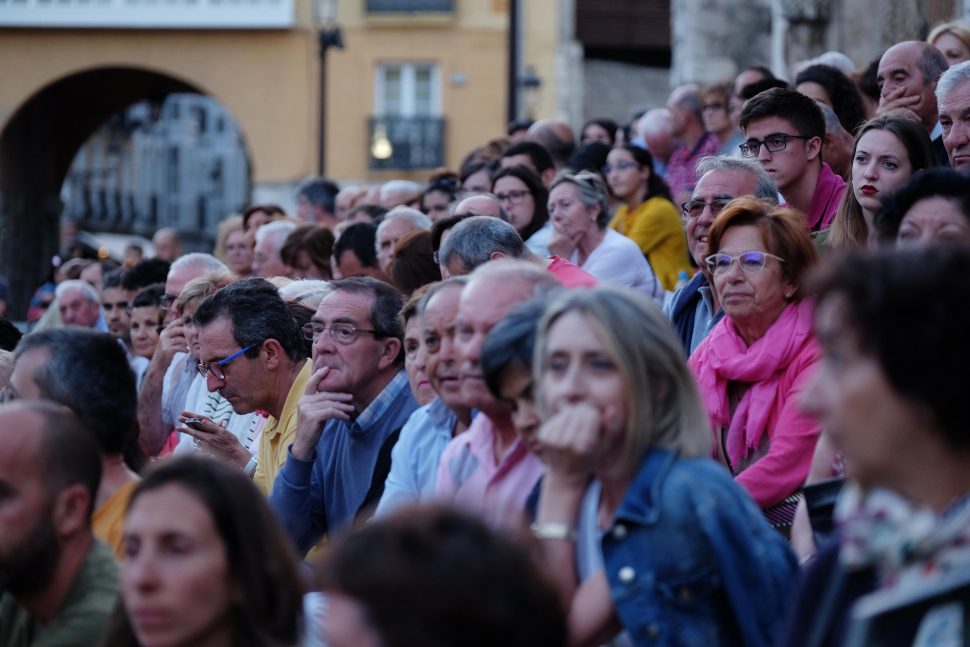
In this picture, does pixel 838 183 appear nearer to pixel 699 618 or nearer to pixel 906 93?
pixel 906 93

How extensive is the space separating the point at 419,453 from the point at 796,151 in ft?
9.43

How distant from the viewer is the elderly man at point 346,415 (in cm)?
636

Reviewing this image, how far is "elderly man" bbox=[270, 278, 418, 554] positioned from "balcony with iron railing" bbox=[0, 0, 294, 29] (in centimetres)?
2614

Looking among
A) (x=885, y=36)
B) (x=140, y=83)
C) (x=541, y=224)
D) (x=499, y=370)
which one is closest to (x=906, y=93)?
(x=541, y=224)

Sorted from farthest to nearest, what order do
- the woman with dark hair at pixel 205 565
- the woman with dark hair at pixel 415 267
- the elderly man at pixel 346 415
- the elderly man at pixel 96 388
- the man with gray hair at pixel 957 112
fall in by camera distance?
the woman with dark hair at pixel 415 267 < the man with gray hair at pixel 957 112 < the elderly man at pixel 346 415 < the elderly man at pixel 96 388 < the woman with dark hair at pixel 205 565

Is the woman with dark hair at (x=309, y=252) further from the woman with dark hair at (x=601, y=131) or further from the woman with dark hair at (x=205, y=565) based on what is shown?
the woman with dark hair at (x=205, y=565)

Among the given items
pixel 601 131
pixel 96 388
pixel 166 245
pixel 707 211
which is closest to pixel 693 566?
pixel 96 388

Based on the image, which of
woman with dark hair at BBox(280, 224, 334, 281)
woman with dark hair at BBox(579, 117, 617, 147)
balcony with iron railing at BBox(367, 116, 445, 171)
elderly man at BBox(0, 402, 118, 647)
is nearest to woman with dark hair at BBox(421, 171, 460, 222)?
woman with dark hair at BBox(280, 224, 334, 281)

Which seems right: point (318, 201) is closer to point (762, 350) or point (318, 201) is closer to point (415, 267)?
point (415, 267)

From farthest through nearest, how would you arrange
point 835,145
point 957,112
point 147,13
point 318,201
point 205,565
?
point 147,13 → point 318,201 → point 835,145 → point 957,112 → point 205,565

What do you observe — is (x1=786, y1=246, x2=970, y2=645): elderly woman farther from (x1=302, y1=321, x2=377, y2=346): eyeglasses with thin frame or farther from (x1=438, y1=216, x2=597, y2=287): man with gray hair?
(x1=438, y1=216, x2=597, y2=287): man with gray hair

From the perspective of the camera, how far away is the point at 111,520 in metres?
5.05

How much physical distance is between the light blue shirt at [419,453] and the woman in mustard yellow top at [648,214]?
5419mm

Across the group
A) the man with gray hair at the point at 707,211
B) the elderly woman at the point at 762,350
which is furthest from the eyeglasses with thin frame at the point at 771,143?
the elderly woman at the point at 762,350
